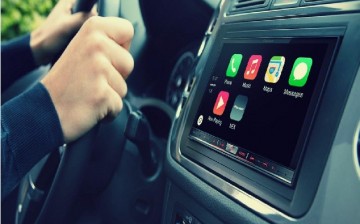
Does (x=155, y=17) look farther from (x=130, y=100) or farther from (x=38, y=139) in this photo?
(x=38, y=139)

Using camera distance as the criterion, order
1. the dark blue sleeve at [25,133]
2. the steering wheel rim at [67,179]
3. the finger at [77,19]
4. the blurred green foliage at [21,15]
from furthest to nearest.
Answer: the blurred green foliage at [21,15] < the finger at [77,19] < the steering wheel rim at [67,179] < the dark blue sleeve at [25,133]

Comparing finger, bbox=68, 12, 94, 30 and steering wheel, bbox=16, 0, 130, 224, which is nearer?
steering wheel, bbox=16, 0, 130, 224

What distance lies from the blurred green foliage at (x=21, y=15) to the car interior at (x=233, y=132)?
5.40 feet

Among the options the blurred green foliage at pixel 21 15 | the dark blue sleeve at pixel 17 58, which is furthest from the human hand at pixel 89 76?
the blurred green foliage at pixel 21 15

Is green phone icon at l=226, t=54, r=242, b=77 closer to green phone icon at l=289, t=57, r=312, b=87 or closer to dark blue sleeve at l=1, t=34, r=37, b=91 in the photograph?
green phone icon at l=289, t=57, r=312, b=87

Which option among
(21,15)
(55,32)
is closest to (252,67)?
(55,32)

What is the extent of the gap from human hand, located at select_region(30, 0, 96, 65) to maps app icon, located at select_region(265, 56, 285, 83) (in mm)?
413

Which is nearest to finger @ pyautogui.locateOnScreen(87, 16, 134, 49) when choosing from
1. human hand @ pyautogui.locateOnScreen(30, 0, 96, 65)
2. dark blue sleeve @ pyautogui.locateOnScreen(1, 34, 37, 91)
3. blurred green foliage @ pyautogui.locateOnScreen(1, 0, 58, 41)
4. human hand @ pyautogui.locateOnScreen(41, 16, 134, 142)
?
human hand @ pyautogui.locateOnScreen(41, 16, 134, 142)

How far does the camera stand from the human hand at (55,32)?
0.87 meters

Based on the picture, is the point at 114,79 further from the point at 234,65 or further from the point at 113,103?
the point at 234,65

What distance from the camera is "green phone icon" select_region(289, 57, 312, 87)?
0.52 metres

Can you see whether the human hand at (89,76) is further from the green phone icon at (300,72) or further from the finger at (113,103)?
the green phone icon at (300,72)

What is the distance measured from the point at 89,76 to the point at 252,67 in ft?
0.75

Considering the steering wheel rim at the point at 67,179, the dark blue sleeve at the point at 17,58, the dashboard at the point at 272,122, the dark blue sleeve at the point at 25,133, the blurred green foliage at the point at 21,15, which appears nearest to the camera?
the dashboard at the point at 272,122
